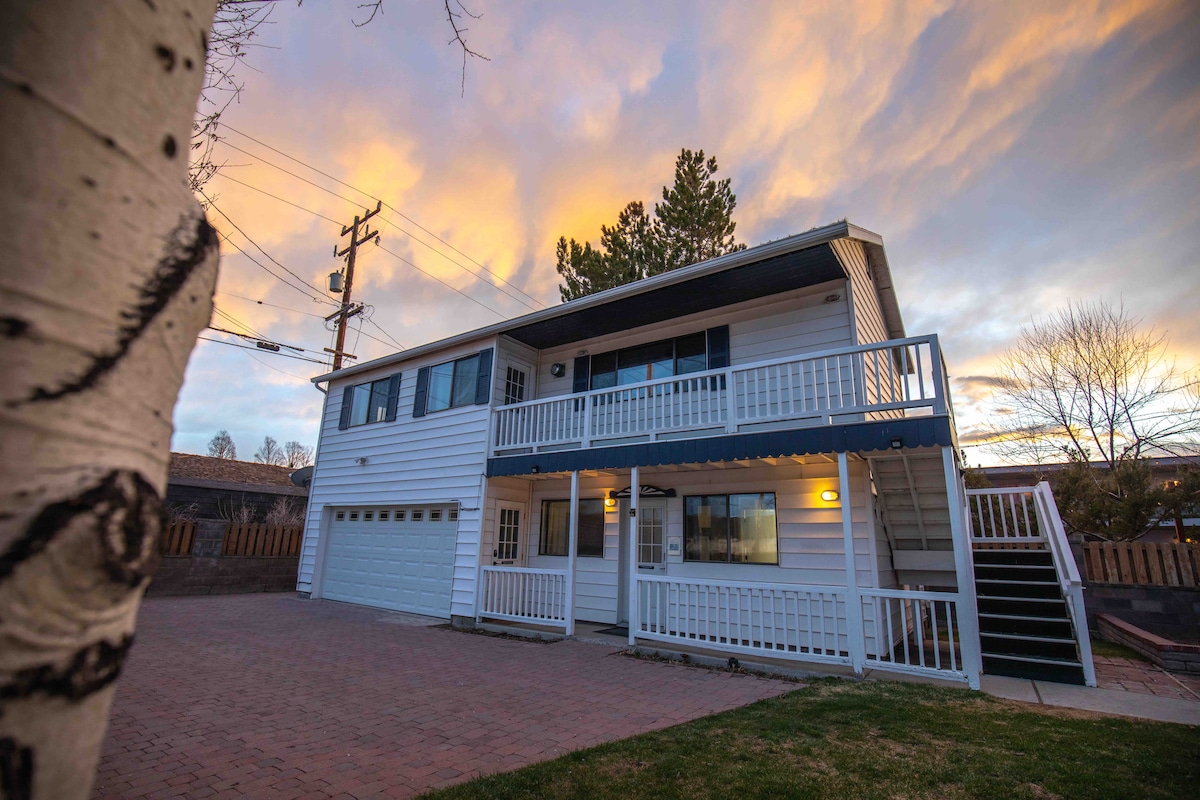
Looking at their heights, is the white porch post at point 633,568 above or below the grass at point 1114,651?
above

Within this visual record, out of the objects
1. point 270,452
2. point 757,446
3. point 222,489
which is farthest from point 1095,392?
point 270,452

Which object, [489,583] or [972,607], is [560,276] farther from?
[972,607]

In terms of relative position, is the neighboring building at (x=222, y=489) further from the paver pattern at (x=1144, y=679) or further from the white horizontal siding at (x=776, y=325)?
the paver pattern at (x=1144, y=679)

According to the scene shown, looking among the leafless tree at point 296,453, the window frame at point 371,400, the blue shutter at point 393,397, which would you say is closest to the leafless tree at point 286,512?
the window frame at point 371,400

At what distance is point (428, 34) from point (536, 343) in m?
8.65

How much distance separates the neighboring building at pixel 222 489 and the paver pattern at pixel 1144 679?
20.1m

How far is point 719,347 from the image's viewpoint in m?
9.80

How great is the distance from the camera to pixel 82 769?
586 mm

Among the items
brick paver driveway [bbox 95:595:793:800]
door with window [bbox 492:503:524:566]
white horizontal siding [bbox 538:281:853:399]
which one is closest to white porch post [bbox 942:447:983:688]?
brick paver driveway [bbox 95:595:793:800]

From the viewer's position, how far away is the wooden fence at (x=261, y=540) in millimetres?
13906

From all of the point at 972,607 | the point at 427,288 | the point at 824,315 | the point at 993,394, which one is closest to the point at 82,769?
the point at 972,607

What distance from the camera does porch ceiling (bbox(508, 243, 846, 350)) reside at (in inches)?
332

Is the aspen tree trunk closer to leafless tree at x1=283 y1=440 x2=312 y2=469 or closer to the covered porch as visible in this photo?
the covered porch

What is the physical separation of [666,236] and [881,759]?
16328mm
